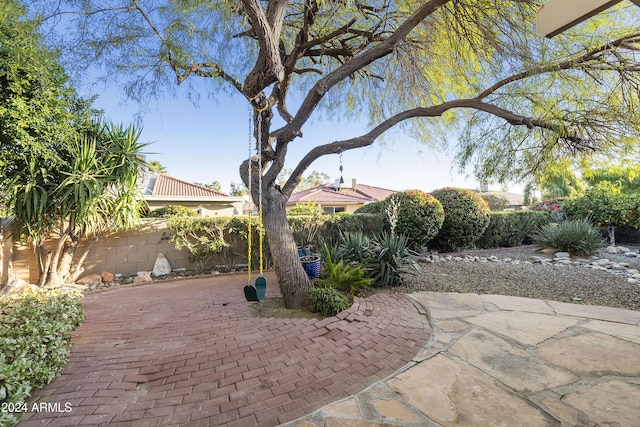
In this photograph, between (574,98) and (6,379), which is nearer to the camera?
(6,379)

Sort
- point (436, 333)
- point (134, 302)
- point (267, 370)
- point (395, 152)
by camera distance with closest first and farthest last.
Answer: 1. point (267, 370)
2. point (436, 333)
3. point (134, 302)
4. point (395, 152)

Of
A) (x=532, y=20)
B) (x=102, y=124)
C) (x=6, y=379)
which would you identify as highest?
(x=532, y=20)

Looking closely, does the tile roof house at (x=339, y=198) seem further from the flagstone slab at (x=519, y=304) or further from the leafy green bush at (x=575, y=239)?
the flagstone slab at (x=519, y=304)

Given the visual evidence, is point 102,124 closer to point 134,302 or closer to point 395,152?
point 134,302

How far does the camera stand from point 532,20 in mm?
3369

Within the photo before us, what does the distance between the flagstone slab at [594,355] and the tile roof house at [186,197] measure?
1335cm

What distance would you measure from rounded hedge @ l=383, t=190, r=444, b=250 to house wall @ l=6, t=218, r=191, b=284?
5.44 meters

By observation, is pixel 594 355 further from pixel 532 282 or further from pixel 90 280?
pixel 90 280

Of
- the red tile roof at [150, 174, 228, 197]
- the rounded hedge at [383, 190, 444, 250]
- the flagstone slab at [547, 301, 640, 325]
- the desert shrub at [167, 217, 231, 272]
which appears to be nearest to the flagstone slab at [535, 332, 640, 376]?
the flagstone slab at [547, 301, 640, 325]

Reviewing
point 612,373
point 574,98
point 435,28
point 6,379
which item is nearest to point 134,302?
point 6,379

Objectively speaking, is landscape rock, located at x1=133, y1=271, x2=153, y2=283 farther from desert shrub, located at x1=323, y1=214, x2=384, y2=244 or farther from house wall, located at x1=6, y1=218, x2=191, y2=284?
desert shrub, located at x1=323, y1=214, x2=384, y2=244

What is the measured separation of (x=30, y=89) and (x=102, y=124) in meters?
1.48

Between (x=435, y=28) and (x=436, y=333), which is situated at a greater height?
(x=435, y=28)

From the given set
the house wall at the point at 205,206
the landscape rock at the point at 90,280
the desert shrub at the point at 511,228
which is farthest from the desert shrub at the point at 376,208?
the house wall at the point at 205,206
